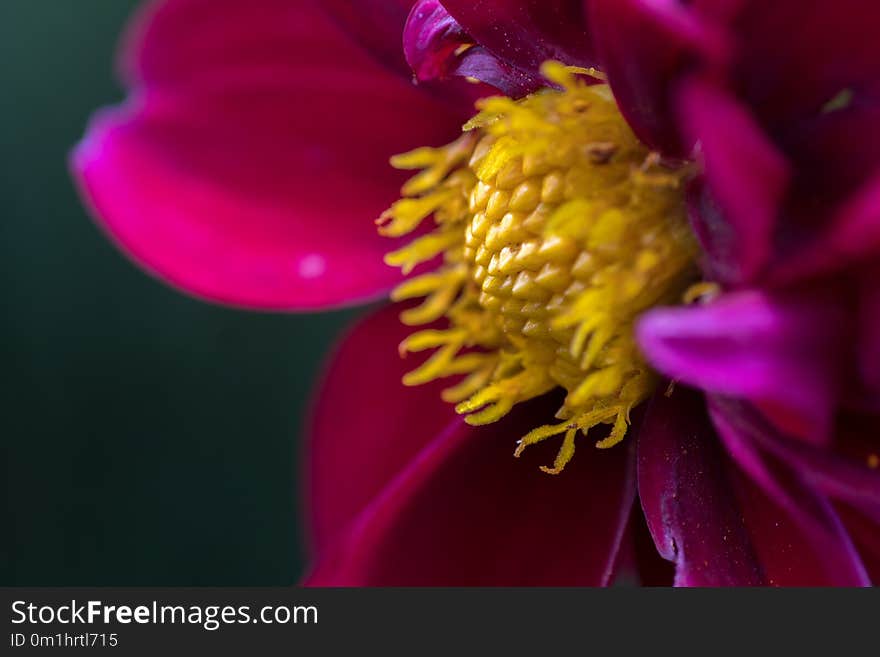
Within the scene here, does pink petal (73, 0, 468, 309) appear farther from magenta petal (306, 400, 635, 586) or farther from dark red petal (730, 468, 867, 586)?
dark red petal (730, 468, 867, 586)

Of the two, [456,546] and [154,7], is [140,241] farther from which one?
[456,546]

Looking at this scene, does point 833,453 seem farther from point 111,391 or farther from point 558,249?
point 111,391

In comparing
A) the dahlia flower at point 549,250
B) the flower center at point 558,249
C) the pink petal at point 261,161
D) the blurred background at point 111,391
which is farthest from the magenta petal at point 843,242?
the blurred background at point 111,391

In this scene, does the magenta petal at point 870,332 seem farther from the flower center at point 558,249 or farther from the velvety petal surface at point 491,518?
the velvety petal surface at point 491,518

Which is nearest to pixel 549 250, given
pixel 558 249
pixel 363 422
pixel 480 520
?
pixel 558 249

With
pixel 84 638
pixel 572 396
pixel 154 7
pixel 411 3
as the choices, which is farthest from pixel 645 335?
pixel 154 7

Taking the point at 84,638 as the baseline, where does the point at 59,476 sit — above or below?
above

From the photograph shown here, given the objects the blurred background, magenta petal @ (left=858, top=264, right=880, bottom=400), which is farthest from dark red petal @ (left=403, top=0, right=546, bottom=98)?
the blurred background
